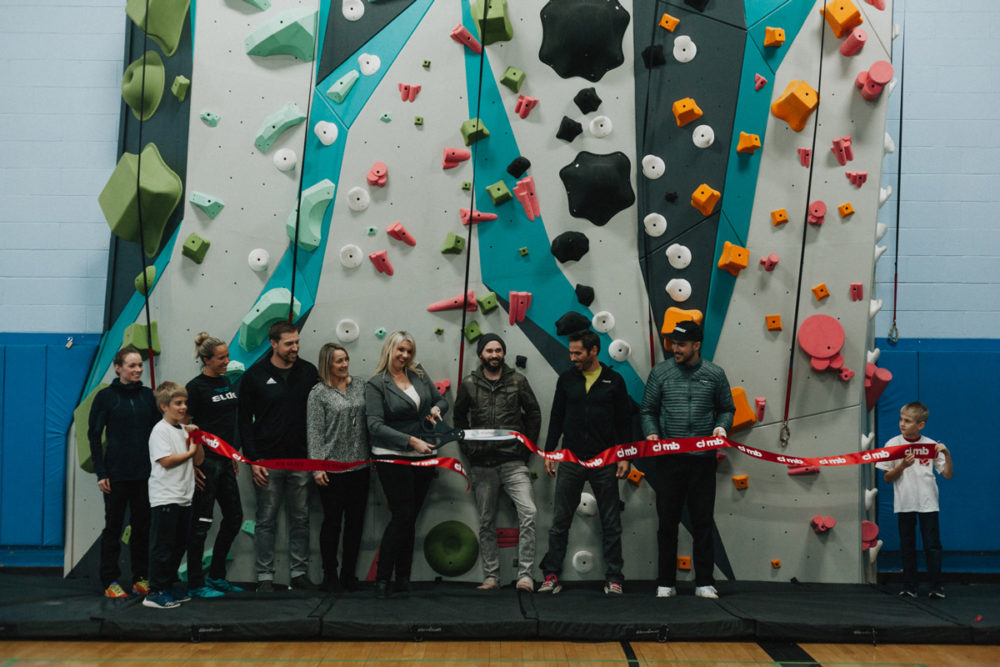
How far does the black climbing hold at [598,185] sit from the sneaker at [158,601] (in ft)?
9.76

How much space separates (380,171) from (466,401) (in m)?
1.43

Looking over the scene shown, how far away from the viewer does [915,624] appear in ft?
12.3

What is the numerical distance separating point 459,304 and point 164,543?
200cm

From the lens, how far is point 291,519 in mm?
4574

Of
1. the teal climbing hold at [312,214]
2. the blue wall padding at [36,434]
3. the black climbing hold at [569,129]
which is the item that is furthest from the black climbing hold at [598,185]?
the blue wall padding at [36,434]

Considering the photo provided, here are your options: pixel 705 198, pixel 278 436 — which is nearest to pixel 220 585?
pixel 278 436

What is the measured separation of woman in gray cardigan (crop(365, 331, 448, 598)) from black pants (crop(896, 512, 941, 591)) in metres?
2.58

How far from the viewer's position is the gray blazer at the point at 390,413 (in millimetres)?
4230

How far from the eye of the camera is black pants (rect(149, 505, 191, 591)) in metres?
3.95

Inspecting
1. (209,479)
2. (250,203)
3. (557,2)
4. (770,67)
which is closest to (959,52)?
(770,67)

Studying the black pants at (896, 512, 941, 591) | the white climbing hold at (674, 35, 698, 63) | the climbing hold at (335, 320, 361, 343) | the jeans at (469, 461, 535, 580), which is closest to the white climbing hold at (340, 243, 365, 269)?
the climbing hold at (335, 320, 361, 343)

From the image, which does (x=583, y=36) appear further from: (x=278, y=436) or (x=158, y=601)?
(x=158, y=601)

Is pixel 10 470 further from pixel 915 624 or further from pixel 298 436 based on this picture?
pixel 915 624

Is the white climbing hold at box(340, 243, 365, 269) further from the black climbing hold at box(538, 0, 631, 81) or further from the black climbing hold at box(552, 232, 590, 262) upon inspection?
the black climbing hold at box(538, 0, 631, 81)
